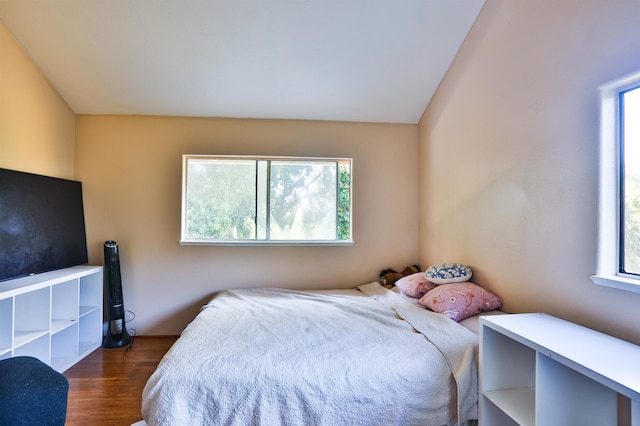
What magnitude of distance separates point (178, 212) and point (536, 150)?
2.90 metres

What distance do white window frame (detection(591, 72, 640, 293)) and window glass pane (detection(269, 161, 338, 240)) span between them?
2.10m

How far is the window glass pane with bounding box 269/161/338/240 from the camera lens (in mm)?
3053

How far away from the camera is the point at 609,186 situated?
1305 mm

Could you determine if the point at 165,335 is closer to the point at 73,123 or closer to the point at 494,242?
the point at 73,123

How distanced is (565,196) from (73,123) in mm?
3926

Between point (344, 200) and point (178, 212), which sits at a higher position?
point (344, 200)

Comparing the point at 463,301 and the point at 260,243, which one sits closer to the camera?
the point at 463,301

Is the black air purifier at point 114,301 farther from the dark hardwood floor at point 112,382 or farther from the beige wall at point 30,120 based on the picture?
the beige wall at point 30,120

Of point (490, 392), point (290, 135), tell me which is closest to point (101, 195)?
point (290, 135)

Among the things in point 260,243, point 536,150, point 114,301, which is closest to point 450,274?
point 536,150

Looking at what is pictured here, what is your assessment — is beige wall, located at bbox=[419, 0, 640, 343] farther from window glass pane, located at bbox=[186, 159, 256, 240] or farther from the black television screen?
the black television screen

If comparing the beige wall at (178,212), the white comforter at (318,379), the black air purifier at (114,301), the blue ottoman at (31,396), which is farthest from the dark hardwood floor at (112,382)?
the white comforter at (318,379)

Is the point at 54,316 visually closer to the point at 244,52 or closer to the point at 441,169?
the point at 244,52

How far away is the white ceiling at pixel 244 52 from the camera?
2.07 metres
